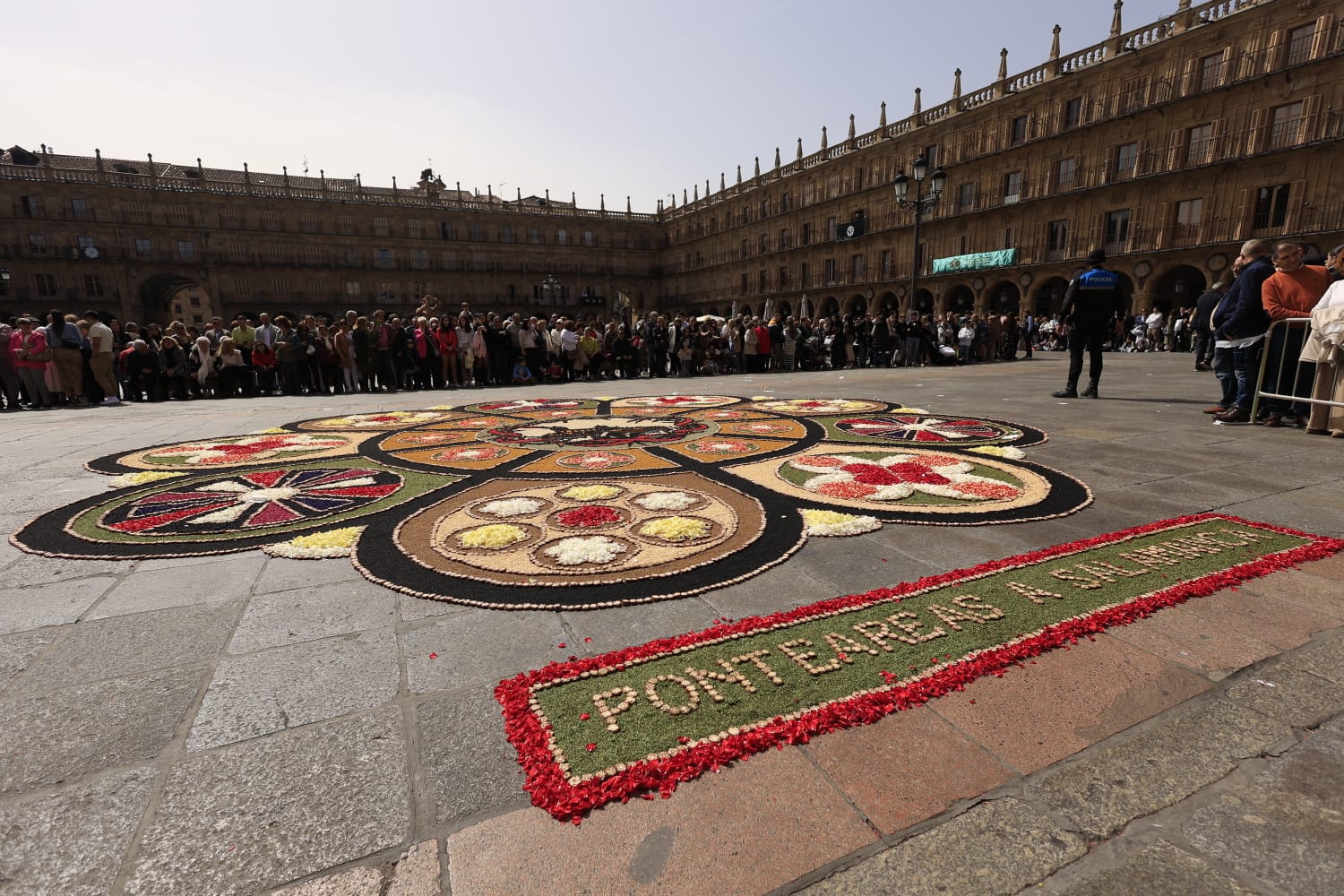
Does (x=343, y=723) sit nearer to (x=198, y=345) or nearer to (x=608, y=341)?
(x=198, y=345)

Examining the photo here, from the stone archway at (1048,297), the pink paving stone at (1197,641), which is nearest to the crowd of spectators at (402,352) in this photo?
the pink paving stone at (1197,641)

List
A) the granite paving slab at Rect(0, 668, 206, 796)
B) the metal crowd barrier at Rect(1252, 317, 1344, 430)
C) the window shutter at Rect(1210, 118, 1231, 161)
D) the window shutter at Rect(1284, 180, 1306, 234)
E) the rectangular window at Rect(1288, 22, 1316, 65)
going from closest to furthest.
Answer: the granite paving slab at Rect(0, 668, 206, 796) → the metal crowd barrier at Rect(1252, 317, 1344, 430) → the rectangular window at Rect(1288, 22, 1316, 65) → the window shutter at Rect(1284, 180, 1306, 234) → the window shutter at Rect(1210, 118, 1231, 161)

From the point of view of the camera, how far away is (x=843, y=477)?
378 cm

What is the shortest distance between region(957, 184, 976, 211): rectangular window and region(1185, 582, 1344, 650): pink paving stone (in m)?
32.2

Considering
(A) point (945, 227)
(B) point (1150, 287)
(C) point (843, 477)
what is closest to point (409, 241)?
(A) point (945, 227)

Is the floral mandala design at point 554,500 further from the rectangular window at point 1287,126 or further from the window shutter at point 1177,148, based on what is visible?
the window shutter at point 1177,148

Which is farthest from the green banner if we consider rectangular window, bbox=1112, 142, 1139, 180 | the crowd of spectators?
the crowd of spectators

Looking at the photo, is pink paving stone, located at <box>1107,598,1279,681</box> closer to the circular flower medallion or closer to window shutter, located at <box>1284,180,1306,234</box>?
the circular flower medallion

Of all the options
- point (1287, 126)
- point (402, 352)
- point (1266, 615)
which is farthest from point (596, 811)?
point (1287, 126)

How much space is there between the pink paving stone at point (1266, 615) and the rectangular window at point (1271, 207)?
2691 centimetres

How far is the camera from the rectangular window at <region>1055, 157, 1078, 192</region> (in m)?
25.5

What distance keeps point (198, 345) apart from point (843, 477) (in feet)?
38.6

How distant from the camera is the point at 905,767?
4.37 ft

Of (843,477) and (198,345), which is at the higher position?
(198,345)
